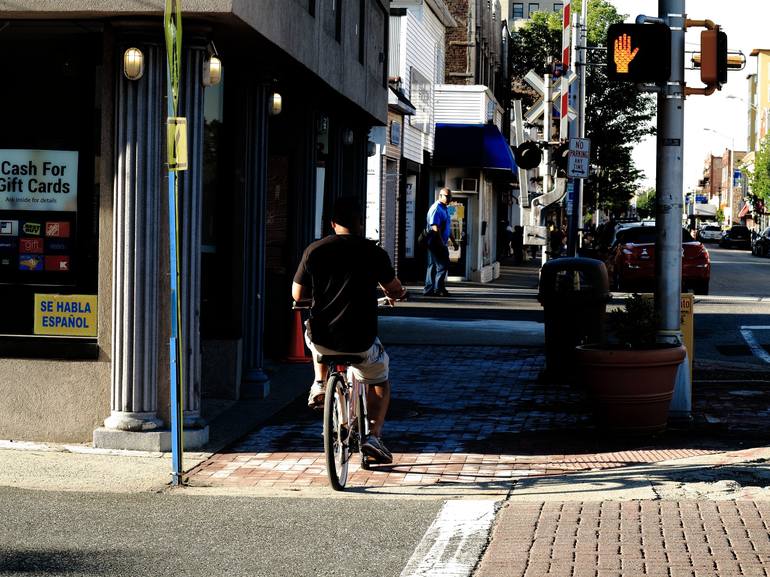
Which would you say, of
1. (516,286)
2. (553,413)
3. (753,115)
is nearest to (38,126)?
(553,413)

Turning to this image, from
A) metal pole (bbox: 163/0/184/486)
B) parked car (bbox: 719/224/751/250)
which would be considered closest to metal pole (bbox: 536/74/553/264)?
metal pole (bbox: 163/0/184/486)

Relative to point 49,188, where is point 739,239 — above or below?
below

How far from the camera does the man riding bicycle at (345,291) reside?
851 centimetres

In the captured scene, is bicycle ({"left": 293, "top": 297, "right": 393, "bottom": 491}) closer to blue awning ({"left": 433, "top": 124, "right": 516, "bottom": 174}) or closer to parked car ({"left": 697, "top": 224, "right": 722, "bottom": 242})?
blue awning ({"left": 433, "top": 124, "right": 516, "bottom": 174})

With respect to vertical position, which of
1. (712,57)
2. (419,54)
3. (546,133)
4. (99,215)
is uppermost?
(419,54)

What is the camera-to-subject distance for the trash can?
13320 mm

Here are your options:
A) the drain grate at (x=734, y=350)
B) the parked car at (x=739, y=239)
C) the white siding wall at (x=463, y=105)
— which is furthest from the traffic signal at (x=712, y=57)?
the parked car at (x=739, y=239)

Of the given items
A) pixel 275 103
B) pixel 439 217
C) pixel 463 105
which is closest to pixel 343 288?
pixel 275 103

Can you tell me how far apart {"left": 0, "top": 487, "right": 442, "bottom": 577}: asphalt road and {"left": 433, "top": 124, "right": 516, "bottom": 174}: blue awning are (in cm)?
2762

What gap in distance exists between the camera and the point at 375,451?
8867mm

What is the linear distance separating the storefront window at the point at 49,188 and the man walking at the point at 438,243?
1546 centimetres

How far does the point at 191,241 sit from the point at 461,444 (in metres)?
2.47

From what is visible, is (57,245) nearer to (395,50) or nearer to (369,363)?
(369,363)

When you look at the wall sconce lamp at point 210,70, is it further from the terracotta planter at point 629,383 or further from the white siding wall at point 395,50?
the white siding wall at point 395,50
